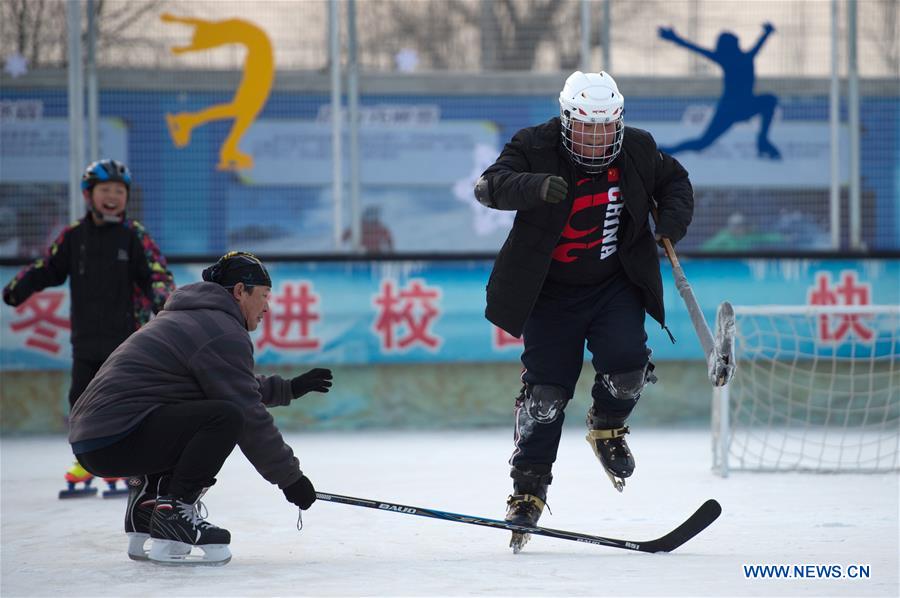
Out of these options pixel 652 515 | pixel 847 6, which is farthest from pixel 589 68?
pixel 652 515

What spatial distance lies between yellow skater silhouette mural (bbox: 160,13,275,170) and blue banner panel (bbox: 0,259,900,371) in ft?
2.97

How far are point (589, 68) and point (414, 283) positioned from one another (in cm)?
199

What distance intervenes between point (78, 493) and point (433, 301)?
360 cm

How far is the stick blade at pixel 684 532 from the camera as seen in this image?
4055mm

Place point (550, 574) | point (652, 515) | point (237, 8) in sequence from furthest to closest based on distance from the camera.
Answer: point (237, 8) → point (652, 515) → point (550, 574)

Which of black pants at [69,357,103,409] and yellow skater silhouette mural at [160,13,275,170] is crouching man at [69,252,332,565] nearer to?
black pants at [69,357,103,409]

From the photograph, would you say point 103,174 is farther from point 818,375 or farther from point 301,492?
point 818,375

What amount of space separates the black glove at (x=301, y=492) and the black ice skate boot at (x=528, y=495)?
2.44ft

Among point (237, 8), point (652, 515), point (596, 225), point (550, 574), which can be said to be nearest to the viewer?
point (550, 574)

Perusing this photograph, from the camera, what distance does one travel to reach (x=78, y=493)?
5.81m

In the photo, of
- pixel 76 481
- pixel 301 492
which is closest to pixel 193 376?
pixel 301 492

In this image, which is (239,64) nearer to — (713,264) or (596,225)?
(713,264)

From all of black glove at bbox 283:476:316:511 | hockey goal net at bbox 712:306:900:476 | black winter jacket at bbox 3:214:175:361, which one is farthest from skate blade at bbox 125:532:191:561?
hockey goal net at bbox 712:306:900:476

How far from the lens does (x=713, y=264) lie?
29.4 feet
